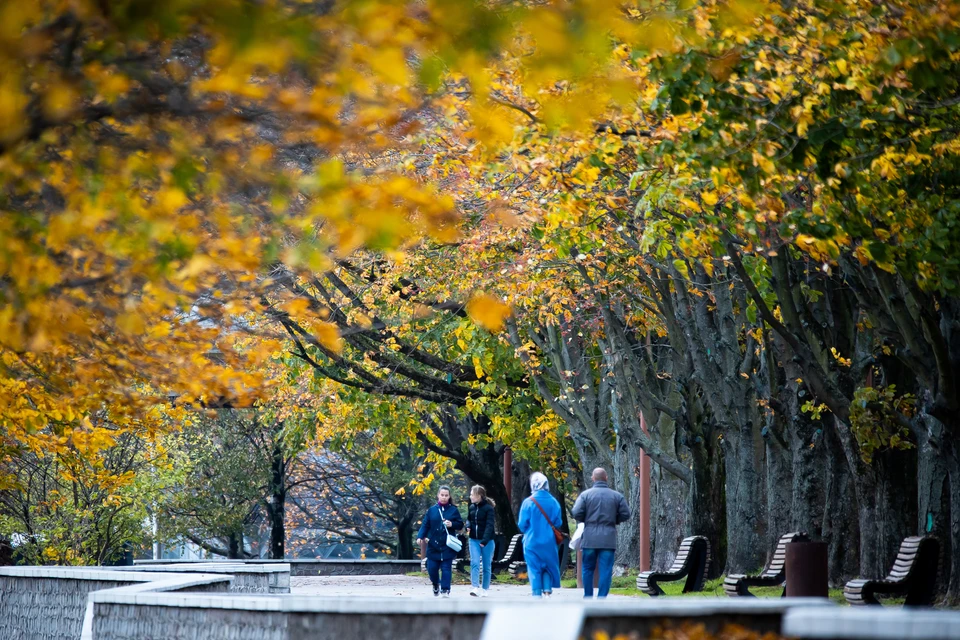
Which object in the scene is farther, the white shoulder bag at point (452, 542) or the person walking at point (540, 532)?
the white shoulder bag at point (452, 542)

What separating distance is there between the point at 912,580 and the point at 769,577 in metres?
3.21

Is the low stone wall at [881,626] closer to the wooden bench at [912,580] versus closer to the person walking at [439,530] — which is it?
the wooden bench at [912,580]

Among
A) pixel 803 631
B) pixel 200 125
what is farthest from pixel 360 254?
pixel 803 631

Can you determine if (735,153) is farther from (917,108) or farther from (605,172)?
(605,172)

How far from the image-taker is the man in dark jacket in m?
16.5

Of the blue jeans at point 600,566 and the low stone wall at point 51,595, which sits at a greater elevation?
the blue jeans at point 600,566

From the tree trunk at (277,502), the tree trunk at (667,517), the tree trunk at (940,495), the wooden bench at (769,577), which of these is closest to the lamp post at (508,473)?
the tree trunk at (667,517)

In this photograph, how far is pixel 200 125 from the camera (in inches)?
273

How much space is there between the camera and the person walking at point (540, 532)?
54.7ft

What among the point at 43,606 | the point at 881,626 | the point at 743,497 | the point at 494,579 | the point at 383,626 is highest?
the point at 743,497

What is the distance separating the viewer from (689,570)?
20812mm

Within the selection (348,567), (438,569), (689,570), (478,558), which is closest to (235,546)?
(348,567)

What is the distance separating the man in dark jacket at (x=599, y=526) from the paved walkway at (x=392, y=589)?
5.90 ft

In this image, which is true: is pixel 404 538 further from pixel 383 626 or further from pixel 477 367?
pixel 383 626
